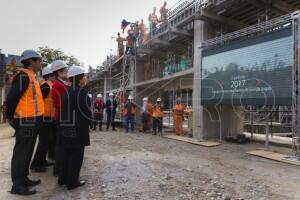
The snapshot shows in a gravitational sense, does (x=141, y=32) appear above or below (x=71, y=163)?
above

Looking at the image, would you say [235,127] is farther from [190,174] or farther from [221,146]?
[190,174]

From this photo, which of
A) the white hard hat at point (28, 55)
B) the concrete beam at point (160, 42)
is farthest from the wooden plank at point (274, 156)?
the concrete beam at point (160, 42)

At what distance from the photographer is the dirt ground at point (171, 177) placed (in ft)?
13.4

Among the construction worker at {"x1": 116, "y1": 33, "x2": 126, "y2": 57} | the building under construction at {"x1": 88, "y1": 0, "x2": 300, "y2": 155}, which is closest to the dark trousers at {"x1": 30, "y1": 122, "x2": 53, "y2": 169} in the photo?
the building under construction at {"x1": 88, "y1": 0, "x2": 300, "y2": 155}

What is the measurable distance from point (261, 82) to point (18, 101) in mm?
6573

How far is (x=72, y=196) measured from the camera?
3889mm

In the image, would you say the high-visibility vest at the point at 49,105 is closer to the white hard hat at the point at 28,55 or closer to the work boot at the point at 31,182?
the white hard hat at the point at 28,55

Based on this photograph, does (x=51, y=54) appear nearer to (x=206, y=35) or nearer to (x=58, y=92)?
(x=206, y=35)

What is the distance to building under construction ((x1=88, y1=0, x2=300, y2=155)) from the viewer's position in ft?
24.6

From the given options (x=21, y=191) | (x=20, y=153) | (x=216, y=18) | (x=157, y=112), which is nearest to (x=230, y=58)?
(x=216, y=18)

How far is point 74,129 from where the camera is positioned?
4.04 meters

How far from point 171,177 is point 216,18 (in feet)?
25.6

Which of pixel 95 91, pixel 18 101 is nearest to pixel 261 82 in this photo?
pixel 18 101

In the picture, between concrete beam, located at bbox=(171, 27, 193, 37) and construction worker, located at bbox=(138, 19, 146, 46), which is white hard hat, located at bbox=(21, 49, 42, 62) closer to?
concrete beam, located at bbox=(171, 27, 193, 37)
